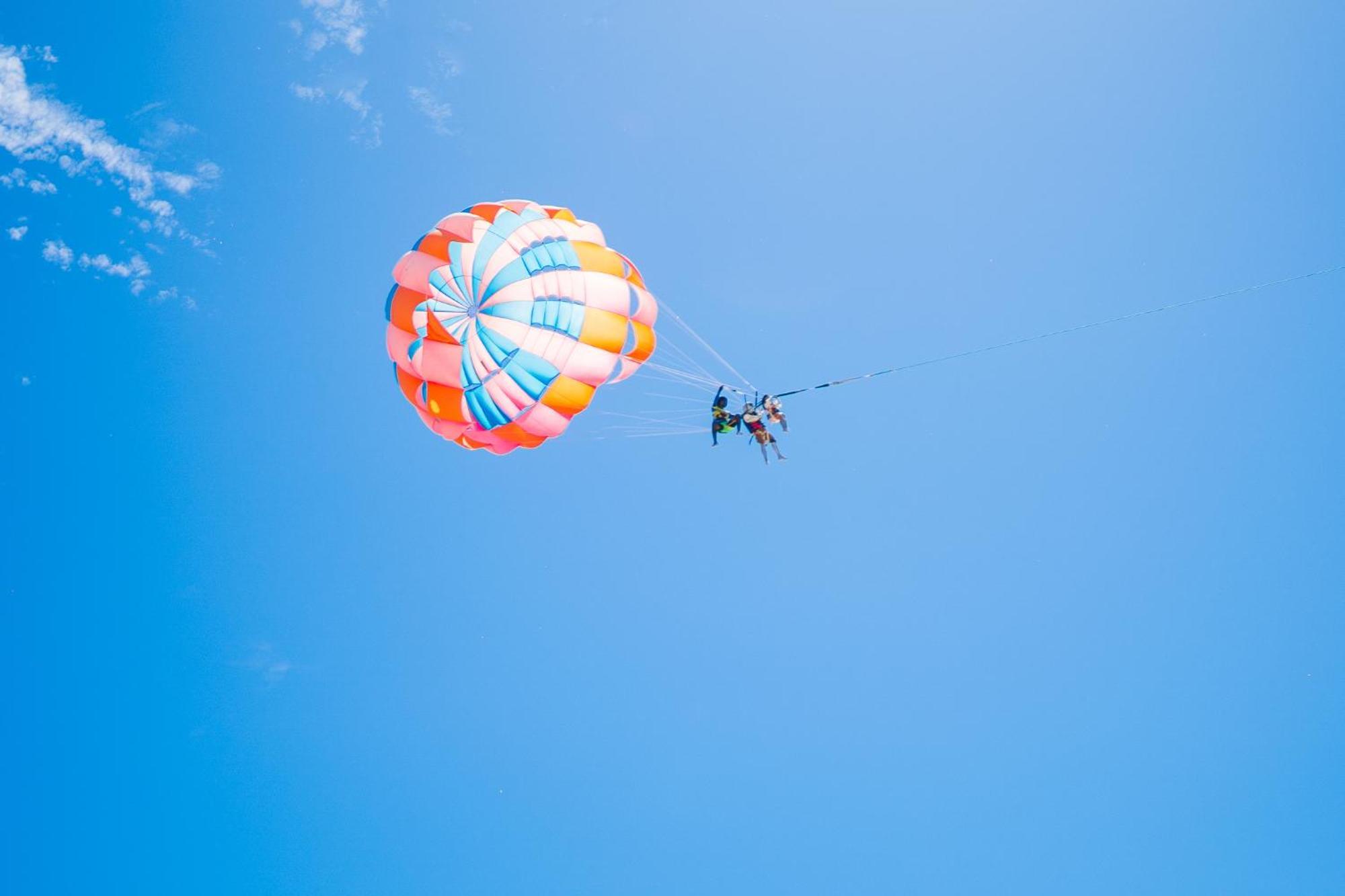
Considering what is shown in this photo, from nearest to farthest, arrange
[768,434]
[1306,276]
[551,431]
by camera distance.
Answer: [1306,276] < [551,431] < [768,434]

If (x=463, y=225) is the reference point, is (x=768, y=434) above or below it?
below

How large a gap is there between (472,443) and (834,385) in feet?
19.3

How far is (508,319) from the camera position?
43.7 feet

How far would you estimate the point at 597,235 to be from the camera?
46.5ft

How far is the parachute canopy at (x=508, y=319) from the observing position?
13.3 m

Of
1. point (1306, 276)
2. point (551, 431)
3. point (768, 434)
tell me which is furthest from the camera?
point (768, 434)

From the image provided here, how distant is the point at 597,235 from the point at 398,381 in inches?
163

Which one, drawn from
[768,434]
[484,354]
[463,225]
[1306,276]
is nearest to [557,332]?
[484,354]

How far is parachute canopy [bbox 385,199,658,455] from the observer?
1328cm

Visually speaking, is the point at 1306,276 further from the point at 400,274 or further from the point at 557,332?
the point at 400,274

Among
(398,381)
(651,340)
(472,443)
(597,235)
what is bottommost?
(472,443)

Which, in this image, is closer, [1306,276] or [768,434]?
[1306,276]

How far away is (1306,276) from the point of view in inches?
509

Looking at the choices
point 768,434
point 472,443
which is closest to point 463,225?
point 472,443
